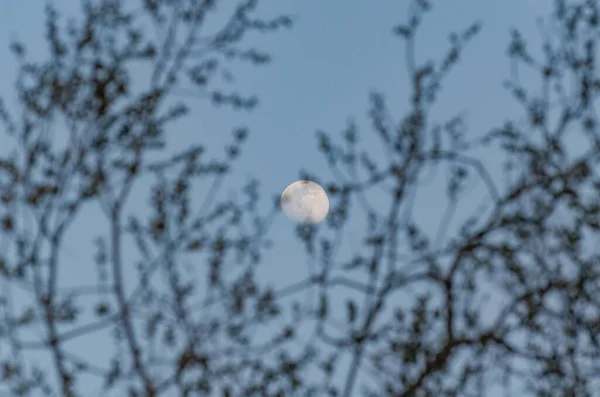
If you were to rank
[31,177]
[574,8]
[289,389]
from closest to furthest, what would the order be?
[289,389] → [31,177] → [574,8]

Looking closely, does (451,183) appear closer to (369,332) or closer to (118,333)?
(369,332)

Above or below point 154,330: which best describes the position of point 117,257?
above

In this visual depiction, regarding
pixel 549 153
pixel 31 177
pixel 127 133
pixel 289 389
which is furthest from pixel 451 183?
pixel 31 177

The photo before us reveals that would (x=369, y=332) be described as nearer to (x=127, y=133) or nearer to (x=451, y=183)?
(x=451, y=183)

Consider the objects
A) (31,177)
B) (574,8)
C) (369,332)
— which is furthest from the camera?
(574,8)

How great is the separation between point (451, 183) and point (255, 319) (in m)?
1.96

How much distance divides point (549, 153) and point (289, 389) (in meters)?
2.77

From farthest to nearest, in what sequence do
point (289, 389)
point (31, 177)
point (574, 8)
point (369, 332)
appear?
point (574, 8), point (31, 177), point (289, 389), point (369, 332)

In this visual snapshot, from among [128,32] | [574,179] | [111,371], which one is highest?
[128,32]

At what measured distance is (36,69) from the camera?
750 centimetres

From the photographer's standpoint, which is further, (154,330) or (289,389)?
(154,330)

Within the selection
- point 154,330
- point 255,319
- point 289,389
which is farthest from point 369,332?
point 154,330

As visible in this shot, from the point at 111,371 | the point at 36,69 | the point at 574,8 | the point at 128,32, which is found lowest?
the point at 111,371

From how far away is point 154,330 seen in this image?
734 cm
